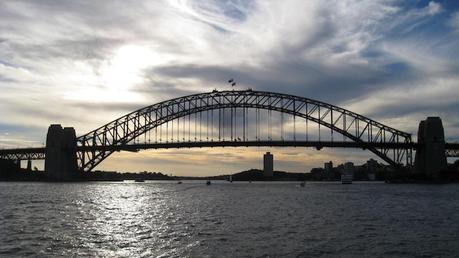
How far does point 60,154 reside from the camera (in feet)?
444

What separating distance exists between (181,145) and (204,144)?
554 cm

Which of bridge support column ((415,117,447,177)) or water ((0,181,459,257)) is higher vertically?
bridge support column ((415,117,447,177))

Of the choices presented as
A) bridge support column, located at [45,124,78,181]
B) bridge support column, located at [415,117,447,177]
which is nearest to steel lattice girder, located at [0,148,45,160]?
bridge support column, located at [45,124,78,181]

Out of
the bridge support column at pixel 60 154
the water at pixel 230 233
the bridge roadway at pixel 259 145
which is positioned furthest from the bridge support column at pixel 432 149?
the bridge support column at pixel 60 154

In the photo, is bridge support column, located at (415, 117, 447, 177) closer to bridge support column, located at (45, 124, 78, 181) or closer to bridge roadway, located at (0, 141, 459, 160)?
bridge roadway, located at (0, 141, 459, 160)

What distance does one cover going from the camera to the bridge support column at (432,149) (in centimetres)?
11875

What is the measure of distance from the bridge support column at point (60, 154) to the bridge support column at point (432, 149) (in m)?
81.4

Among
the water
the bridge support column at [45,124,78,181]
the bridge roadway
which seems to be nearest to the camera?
the water

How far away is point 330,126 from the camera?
4675 inches

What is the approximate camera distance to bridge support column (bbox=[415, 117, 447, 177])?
11875 cm

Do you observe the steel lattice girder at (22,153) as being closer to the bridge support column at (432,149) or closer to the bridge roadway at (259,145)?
the bridge roadway at (259,145)

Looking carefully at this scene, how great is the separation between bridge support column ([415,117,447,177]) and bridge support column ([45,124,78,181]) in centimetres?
8139

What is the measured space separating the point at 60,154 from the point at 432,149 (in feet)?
282

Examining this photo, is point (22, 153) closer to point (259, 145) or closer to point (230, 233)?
point (259, 145)
